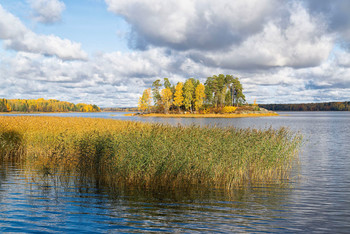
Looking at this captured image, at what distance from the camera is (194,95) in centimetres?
11706

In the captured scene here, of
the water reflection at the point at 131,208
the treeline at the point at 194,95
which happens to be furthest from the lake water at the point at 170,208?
the treeline at the point at 194,95

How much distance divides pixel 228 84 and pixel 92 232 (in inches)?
4748

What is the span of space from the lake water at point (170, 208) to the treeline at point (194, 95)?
9864 cm

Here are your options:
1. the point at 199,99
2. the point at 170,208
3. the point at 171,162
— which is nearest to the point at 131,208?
the point at 170,208

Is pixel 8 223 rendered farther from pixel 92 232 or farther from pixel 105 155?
pixel 105 155

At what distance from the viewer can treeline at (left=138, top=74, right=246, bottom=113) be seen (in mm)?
111625

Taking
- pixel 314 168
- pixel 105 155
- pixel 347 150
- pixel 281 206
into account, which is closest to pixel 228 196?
pixel 281 206

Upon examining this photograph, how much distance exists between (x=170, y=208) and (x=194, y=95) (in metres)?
109

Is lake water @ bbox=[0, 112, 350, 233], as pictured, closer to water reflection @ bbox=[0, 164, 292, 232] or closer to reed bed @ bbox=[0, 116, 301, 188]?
water reflection @ bbox=[0, 164, 292, 232]

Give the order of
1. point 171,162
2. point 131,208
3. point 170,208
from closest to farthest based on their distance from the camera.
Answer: point 131,208
point 170,208
point 171,162

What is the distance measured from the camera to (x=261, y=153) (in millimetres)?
15555

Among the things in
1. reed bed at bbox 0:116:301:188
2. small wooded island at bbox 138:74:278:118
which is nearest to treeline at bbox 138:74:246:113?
small wooded island at bbox 138:74:278:118

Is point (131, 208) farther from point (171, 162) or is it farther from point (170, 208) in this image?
point (171, 162)

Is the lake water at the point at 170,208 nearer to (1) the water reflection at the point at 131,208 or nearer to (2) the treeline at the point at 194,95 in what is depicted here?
(1) the water reflection at the point at 131,208
